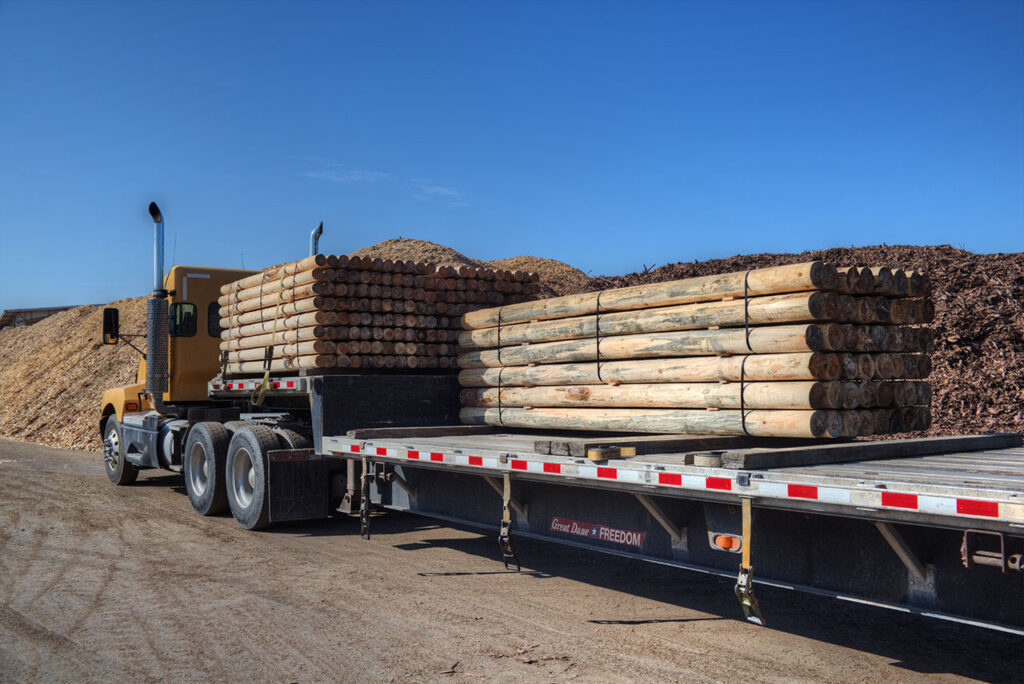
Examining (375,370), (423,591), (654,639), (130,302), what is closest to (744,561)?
(654,639)

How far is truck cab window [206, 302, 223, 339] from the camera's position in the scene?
12938 millimetres

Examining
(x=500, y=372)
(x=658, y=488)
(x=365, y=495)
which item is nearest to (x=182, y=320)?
(x=365, y=495)

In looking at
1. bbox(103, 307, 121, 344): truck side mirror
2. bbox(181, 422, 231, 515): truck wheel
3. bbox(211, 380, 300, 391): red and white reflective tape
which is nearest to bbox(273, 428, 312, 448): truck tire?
bbox(211, 380, 300, 391): red and white reflective tape

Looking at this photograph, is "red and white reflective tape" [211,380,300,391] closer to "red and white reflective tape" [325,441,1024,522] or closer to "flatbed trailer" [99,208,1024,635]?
"flatbed trailer" [99,208,1024,635]

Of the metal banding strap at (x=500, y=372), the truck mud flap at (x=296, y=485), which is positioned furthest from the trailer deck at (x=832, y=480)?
the truck mud flap at (x=296, y=485)

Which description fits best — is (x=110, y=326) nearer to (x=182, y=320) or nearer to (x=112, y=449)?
(x=182, y=320)

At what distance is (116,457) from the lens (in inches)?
569

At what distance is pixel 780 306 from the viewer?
6.09 meters

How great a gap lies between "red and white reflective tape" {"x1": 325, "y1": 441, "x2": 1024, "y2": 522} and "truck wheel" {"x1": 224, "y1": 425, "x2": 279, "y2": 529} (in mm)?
3577

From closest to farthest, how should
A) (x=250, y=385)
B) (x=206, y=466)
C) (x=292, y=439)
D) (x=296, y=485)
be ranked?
1. (x=296, y=485)
2. (x=292, y=439)
3. (x=250, y=385)
4. (x=206, y=466)

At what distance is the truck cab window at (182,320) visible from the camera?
41.2ft

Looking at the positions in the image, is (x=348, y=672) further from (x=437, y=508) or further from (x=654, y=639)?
(x=437, y=508)

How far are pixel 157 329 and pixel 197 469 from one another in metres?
2.42

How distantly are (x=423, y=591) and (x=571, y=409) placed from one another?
211cm
